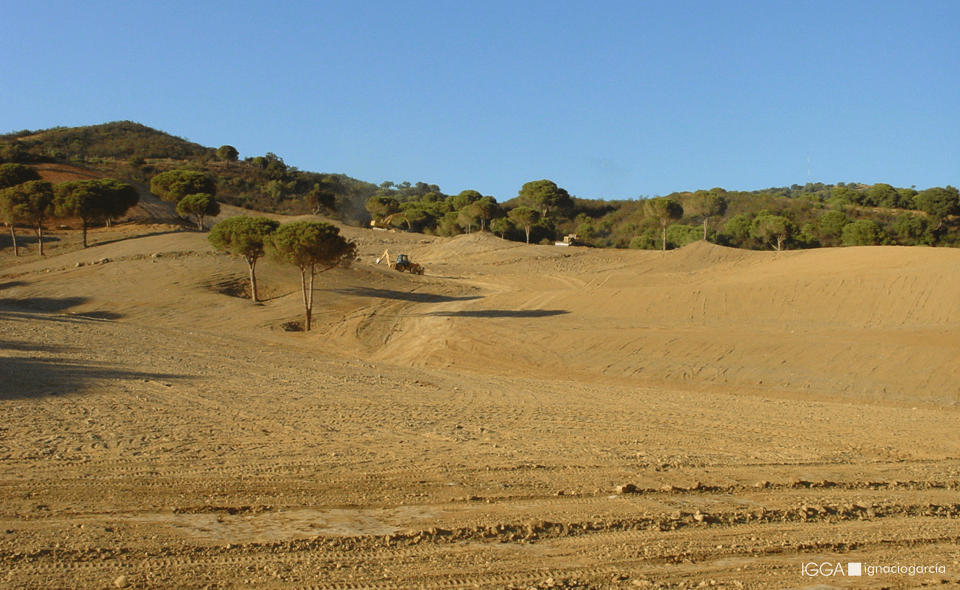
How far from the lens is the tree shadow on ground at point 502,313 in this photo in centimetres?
2735

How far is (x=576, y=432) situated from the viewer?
32.2 feet

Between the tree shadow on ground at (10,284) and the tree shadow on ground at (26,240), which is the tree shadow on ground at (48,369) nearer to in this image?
the tree shadow on ground at (10,284)

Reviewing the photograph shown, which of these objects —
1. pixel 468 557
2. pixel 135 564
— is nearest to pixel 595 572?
pixel 468 557

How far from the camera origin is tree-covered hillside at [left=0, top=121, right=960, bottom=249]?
6756 cm

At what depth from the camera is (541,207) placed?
90875 mm

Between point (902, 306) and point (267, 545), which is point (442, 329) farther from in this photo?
point (267, 545)

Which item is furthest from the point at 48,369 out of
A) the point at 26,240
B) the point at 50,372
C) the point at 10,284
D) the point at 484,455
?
the point at 26,240

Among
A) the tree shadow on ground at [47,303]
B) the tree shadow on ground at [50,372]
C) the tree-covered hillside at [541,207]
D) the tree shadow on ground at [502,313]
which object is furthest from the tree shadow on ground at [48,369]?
the tree-covered hillside at [541,207]

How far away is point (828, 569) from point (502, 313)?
75.1 ft

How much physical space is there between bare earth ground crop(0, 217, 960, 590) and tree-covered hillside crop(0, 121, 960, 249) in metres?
43.7

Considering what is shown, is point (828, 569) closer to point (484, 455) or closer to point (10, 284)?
point (484, 455)

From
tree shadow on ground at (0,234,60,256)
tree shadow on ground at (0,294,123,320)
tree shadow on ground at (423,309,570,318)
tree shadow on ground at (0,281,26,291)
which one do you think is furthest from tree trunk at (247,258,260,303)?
tree shadow on ground at (0,234,60,256)

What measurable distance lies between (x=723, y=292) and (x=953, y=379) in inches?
485

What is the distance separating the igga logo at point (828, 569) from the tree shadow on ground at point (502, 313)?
21825mm
